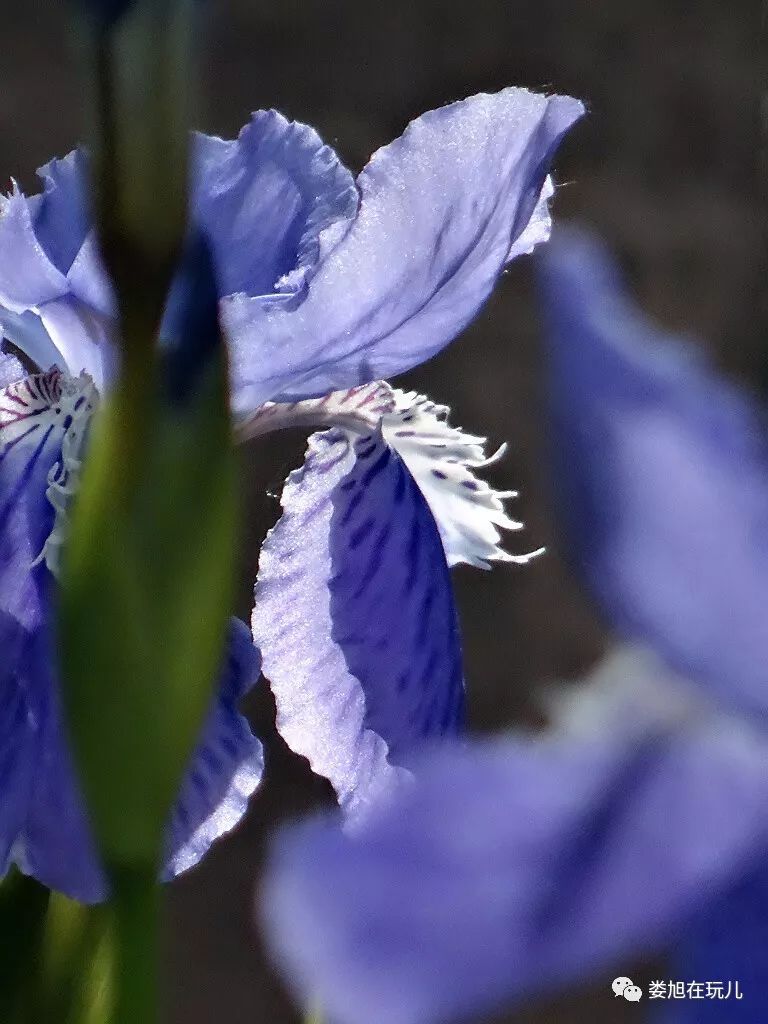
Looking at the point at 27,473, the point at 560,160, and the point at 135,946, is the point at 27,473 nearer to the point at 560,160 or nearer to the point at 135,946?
the point at 135,946

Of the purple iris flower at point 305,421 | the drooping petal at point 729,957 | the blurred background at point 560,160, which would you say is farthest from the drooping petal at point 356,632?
the blurred background at point 560,160

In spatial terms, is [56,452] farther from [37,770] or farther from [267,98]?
[267,98]

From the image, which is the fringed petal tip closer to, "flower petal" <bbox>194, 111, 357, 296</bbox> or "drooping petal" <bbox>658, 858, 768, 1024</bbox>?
"flower petal" <bbox>194, 111, 357, 296</bbox>

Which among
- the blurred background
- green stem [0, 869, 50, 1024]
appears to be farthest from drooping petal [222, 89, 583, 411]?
the blurred background

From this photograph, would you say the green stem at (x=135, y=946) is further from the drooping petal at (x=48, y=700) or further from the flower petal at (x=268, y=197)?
the flower petal at (x=268, y=197)

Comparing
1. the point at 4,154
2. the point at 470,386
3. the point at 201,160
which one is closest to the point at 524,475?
the point at 470,386
